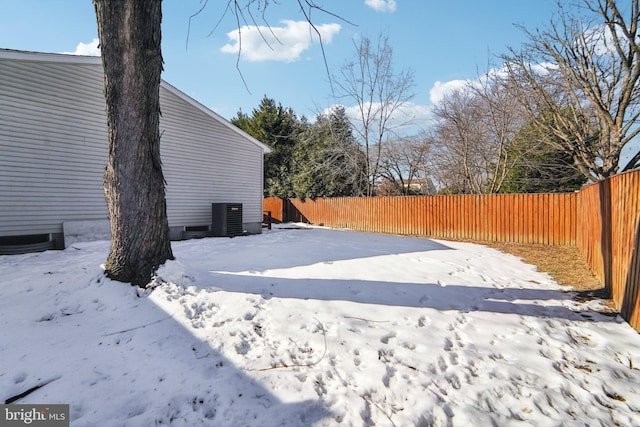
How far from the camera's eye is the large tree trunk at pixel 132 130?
121 inches

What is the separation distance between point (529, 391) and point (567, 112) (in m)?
11.6

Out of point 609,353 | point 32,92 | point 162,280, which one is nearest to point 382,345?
point 609,353

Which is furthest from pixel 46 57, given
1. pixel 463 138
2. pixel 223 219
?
pixel 463 138

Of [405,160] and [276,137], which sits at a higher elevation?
[276,137]

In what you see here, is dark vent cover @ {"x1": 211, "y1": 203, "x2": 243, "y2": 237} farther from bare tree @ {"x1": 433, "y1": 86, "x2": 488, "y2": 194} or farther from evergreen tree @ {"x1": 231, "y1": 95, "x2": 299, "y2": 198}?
bare tree @ {"x1": 433, "y1": 86, "x2": 488, "y2": 194}

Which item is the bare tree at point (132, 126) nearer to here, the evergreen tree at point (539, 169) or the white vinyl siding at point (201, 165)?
the white vinyl siding at point (201, 165)

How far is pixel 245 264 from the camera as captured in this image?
16.2 ft

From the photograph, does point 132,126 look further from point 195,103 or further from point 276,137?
point 276,137

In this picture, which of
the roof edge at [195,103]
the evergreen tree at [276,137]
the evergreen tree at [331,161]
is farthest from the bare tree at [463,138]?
the roof edge at [195,103]

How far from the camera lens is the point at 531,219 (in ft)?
30.1

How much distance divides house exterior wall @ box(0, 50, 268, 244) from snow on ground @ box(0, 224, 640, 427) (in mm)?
3144

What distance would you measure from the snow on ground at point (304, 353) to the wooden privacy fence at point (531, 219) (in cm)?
83

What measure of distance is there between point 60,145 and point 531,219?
44.1ft

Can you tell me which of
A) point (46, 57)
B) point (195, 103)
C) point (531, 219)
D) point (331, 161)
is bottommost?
point (531, 219)
